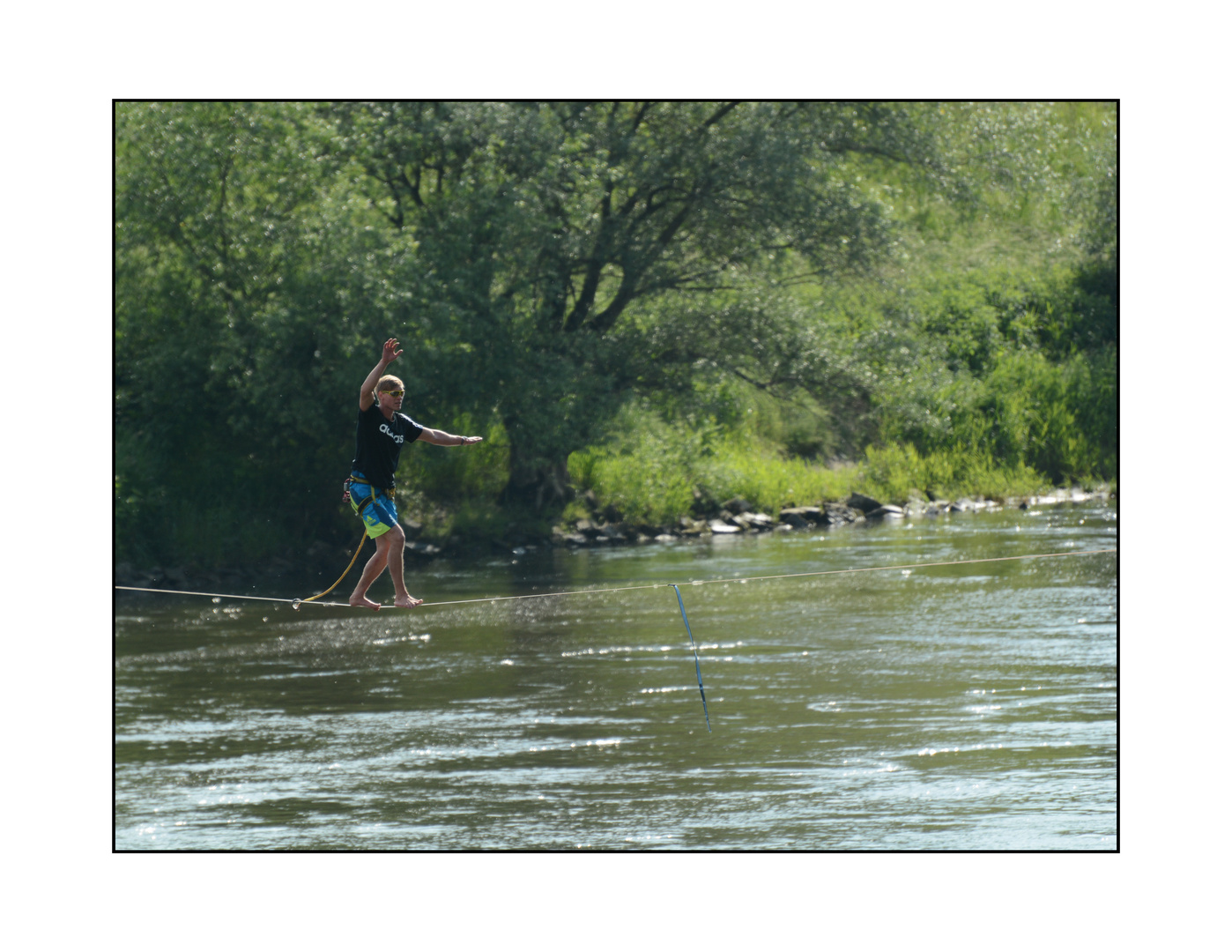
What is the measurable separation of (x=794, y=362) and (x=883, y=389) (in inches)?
70.3

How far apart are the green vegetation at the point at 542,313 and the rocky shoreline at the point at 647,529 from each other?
28 centimetres

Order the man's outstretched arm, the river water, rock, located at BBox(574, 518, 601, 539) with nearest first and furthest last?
the man's outstretched arm
the river water
rock, located at BBox(574, 518, 601, 539)

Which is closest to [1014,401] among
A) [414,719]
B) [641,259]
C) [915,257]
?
[915,257]

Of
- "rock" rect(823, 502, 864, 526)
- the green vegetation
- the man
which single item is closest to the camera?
the man

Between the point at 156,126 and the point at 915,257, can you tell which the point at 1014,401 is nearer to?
the point at 915,257

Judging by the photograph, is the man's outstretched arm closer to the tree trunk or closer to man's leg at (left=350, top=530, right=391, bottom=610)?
man's leg at (left=350, top=530, right=391, bottom=610)

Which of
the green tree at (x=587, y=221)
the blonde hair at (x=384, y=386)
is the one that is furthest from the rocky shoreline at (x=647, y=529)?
the blonde hair at (x=384, y=386)

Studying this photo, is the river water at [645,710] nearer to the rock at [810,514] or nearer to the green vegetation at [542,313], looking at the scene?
the green vegetation at [542,313]

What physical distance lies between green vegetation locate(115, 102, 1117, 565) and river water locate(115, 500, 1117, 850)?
205 cm

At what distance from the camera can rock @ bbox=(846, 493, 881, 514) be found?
28.6 metres

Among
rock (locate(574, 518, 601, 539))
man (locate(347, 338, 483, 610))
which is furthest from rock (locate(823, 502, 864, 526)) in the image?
man (locate(347, 338, 483, 610))

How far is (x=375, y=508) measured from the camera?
8.30 metres

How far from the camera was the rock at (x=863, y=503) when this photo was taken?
1126 inches

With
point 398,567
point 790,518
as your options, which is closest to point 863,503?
point 790,518
